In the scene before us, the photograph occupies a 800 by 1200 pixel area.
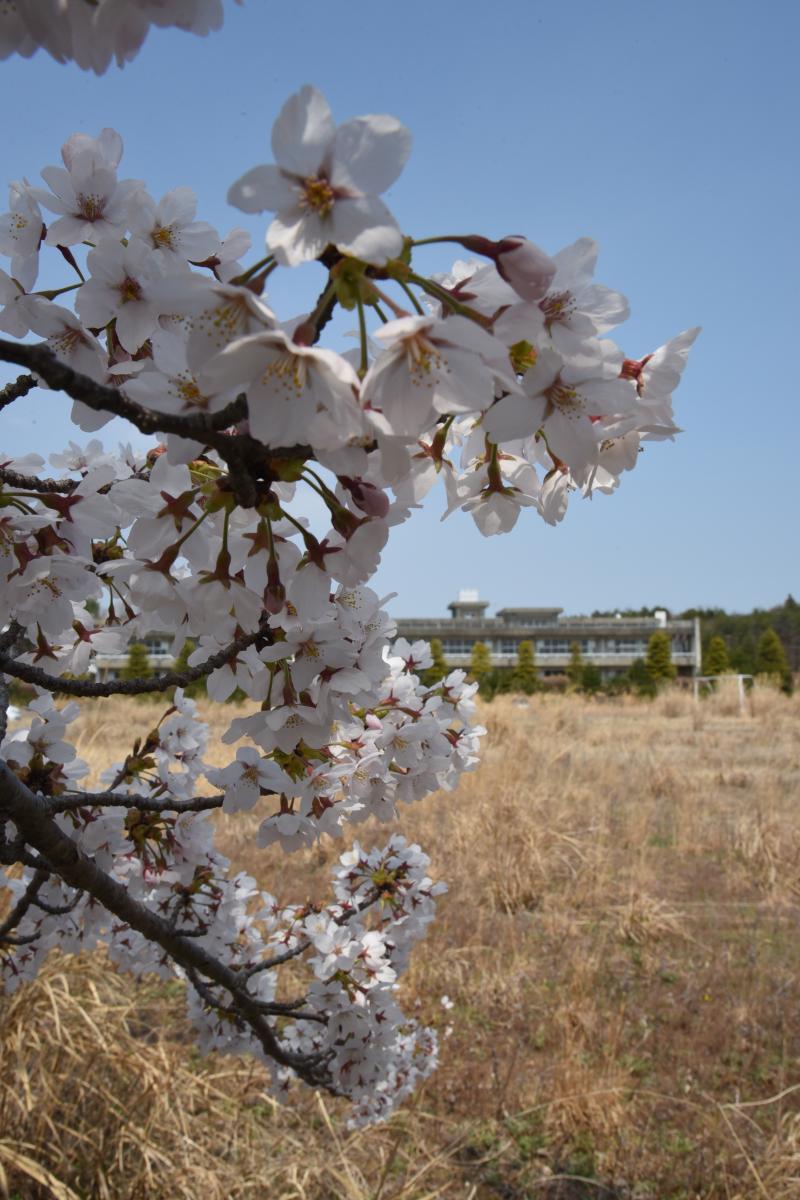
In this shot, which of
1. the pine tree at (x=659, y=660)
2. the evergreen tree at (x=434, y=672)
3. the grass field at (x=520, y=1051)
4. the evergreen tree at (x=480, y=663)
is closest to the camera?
the evergreen tree at (x=434, y=672)

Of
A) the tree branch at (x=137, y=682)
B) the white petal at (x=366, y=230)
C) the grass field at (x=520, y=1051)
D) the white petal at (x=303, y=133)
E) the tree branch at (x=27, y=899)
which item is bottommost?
the grass field at (x=520, y=1051)

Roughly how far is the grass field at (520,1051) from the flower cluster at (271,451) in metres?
1.05

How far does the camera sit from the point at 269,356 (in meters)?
0.52

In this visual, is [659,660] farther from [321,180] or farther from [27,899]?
[321,180]

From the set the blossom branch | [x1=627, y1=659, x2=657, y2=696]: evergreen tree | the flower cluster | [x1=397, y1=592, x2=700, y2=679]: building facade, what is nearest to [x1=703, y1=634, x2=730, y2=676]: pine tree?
[x1=627, y1=659, x2=657, y2=696]: evergreen tree

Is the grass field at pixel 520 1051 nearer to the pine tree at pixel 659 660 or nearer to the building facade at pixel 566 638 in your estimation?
the pine tree at pixel 659 660

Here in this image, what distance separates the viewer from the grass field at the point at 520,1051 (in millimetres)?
2473

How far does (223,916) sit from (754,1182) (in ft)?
6.25

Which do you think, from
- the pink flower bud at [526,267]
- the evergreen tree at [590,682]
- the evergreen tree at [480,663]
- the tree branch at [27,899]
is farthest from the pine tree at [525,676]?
the pink flower bud at [526,267]

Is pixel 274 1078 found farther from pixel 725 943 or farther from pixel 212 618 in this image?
pixel 725 943

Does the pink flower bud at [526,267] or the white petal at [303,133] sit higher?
the white petal at [303,133]

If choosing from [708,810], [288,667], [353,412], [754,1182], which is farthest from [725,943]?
[353,412]

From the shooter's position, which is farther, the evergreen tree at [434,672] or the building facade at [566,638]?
the building facade at [566,638]

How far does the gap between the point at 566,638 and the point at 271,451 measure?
38.7 meters
